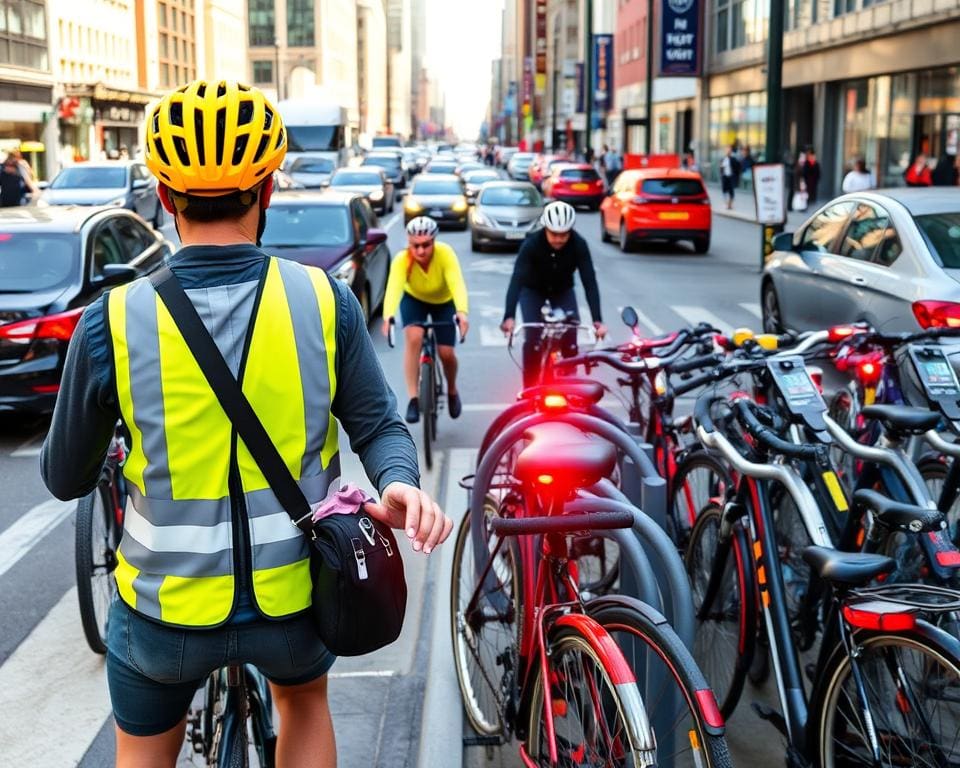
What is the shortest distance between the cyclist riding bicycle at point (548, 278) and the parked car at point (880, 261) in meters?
1.73

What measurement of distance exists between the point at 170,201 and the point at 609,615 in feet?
4.41

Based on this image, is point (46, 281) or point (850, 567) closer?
point (850, 567)

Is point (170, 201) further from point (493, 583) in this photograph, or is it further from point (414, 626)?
point (414, 626)

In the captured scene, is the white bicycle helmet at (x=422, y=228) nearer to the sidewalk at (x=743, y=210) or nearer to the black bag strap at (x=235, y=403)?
the black bag strap at (x=235, y=403)

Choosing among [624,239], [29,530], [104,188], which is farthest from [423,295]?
[104,188]

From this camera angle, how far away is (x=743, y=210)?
36406 mm

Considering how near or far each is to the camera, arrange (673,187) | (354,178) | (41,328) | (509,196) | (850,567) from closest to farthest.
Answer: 1. (850,567)
2. (41,328)
3. (673,187)
4. (509,196)
5. (354,178)

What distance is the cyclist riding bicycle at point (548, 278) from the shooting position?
8.82 meters

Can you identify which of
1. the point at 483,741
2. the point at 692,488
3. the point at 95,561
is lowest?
the point at 483,741

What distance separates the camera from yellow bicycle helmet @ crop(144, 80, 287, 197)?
2.36 m

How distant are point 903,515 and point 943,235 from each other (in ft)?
22.3

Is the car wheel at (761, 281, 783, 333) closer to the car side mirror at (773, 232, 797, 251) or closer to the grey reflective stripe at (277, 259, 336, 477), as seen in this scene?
the car side mirror at (773, 232, 797, 251)

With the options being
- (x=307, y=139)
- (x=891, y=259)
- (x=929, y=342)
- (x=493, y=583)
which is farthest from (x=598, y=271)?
(x=307, y=139)

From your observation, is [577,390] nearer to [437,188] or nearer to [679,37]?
[437,188]
